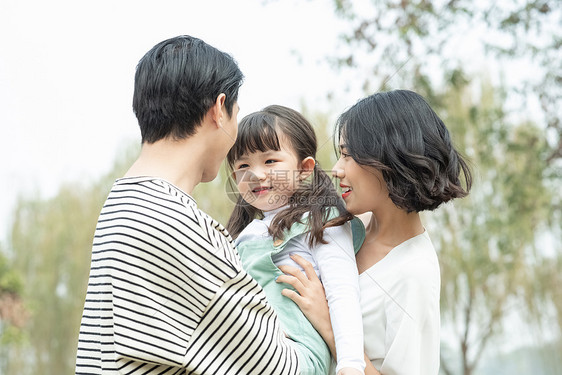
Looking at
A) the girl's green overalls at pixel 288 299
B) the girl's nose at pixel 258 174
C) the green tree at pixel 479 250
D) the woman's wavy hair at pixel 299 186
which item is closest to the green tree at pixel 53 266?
the green tree at pixel 479 250

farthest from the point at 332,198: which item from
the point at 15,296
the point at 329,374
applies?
the point at 15,296

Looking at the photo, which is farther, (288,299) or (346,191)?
(346,191)

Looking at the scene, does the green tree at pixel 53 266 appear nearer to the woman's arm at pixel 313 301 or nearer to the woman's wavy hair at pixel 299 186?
the woman's wavy hair at pixel 299 186

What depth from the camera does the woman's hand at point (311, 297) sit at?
1.34 meters

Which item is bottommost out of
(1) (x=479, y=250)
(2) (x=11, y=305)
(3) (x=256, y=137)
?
(1) (x=479, y=250)

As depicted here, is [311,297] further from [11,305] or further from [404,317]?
[11,305]

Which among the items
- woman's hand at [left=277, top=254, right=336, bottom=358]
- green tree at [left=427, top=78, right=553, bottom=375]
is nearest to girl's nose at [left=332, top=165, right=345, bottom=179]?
woman's hand at [left=277, top=254, right=336, bottom=358]

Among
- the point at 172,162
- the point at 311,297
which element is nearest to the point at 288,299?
the point at 311,297

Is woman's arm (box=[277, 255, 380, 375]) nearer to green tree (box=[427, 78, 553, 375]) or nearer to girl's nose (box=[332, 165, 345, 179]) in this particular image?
girl's nose (box=[332, 165, 345, 179])

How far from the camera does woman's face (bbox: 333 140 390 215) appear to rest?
1.50 m

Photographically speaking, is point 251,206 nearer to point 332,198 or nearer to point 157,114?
point 332,198

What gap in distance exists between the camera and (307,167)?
1.72 metres

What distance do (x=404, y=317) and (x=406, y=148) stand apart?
414 millimetres

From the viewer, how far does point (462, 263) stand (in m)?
8.02
